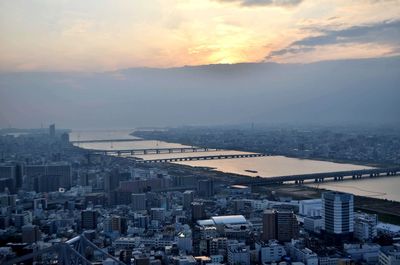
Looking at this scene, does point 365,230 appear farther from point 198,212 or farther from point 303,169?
point 303,169

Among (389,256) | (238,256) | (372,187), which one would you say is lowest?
(372,187)

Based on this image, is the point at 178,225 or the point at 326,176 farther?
the point at 326,176

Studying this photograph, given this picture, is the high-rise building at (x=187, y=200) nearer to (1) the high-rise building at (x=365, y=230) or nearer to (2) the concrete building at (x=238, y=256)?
(1) the high-rise building at (x=365, y=230)

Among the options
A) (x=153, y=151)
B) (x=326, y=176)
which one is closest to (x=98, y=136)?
(x=153, y=151)

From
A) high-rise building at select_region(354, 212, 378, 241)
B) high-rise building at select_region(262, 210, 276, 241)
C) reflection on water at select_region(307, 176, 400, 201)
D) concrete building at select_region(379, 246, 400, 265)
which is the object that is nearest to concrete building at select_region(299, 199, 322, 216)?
high-rise building at select_region(354, 212, 378, 241)

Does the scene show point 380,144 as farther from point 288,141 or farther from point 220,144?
point 220,144

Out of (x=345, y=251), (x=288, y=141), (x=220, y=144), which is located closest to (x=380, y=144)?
(x=288, y=141)

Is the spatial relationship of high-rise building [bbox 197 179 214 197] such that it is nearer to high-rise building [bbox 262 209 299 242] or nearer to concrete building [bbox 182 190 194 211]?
concrete building [bbox 182 190 194 211]
